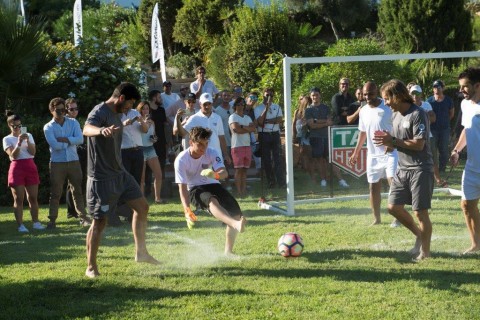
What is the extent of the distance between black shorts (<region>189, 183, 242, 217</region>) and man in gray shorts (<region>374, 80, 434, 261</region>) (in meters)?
1.75

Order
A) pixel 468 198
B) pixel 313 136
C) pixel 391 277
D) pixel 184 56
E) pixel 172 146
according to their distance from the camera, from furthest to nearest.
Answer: pixel 184 56, pixel 172 146, pixel 313 136, pixel 468 198, pixel 391 277

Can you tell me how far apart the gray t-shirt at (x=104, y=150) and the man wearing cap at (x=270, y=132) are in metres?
7.12

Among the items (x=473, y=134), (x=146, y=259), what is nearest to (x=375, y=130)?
(x=473, y=134)

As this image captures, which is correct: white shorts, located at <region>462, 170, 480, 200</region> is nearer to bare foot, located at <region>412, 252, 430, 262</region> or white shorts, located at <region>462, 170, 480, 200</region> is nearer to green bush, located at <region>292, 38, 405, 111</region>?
bare foot, located at <region>412, 252, 430, 262</region>

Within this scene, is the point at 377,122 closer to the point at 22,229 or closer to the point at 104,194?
the point at 104,194

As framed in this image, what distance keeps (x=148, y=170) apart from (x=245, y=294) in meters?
7.86

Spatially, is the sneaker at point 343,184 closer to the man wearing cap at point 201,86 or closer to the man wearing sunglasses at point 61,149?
the man wearing cap at point 201,86

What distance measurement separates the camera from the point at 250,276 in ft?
27.5

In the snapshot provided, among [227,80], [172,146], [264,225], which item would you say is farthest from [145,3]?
[264,225]

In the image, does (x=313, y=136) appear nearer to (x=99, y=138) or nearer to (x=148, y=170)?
(x=148, y=170)

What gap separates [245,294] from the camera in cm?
759

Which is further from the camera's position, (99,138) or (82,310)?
(99,138)

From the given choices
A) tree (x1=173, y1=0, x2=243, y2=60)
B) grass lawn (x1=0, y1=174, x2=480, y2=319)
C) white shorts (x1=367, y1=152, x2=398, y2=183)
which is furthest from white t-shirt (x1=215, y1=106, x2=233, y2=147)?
tree (x1=173, y1=0, x2=243, y2=60)

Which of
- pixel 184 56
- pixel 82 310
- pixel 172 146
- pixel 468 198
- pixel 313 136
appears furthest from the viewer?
pixel 184 56
